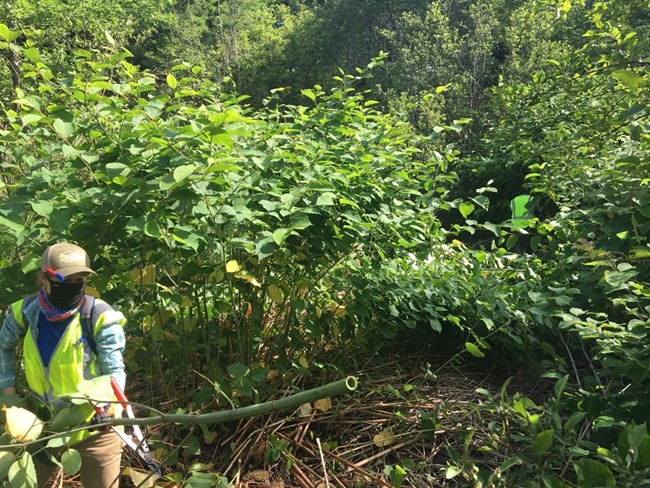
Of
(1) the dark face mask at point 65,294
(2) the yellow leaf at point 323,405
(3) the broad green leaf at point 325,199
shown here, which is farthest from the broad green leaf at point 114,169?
(2) the yellow leaf at point 323,405

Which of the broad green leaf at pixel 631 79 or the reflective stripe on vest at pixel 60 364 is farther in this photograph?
the reflective stripe on vest at pixel 60 364

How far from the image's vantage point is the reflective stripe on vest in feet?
6.49

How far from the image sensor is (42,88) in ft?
7.16

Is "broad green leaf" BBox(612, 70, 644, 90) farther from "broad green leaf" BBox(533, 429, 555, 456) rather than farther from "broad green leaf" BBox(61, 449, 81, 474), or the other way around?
"broad green leaf" BBox(61, 449, 81, 474)

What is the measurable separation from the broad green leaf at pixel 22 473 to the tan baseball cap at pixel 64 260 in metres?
0.94

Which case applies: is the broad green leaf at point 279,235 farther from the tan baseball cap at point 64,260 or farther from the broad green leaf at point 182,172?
the tan baseball cap at point 64,260

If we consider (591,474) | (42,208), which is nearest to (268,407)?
(591,474)

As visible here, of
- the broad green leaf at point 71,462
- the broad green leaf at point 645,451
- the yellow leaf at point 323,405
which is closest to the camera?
the broad green leaf at point 71,462

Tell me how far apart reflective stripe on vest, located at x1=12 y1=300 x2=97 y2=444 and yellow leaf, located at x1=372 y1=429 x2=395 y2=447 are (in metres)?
1.33

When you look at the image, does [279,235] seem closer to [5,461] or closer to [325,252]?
[325,252]

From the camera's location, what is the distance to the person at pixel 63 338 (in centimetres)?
195

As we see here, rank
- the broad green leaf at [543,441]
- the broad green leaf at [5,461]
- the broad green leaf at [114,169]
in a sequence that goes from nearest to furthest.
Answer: the broad green leaf at [5,461], the broad green leaf at [543,441], the broad green leaf at [114,169]

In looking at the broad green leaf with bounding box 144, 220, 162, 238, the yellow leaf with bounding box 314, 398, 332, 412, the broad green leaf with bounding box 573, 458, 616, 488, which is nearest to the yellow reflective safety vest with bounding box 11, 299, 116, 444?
the broad green leaf with bounding box 144, 220, 162, 238

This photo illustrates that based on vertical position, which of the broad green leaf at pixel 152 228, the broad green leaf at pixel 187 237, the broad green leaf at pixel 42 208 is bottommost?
the broad green leaf at pixel 187 237
